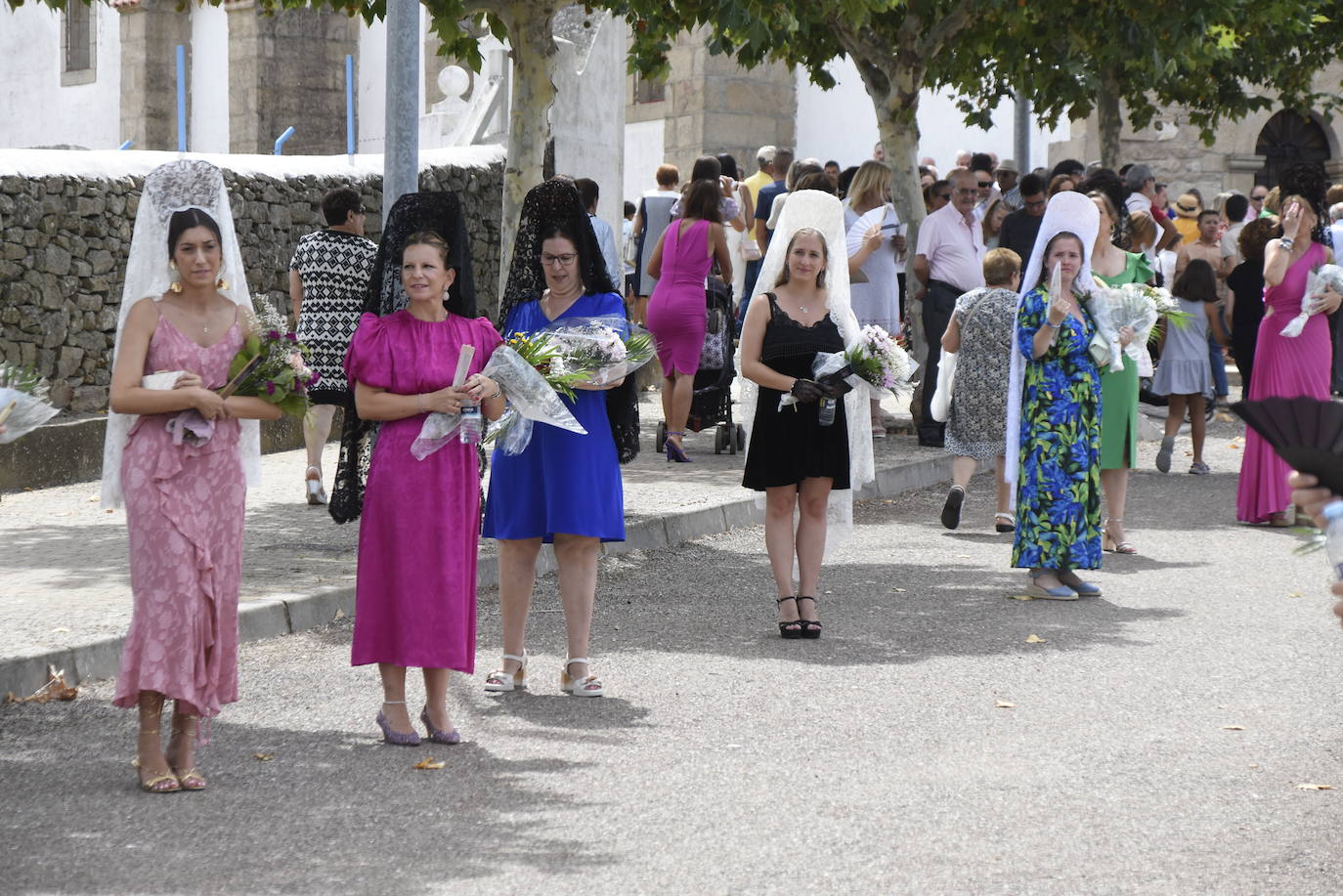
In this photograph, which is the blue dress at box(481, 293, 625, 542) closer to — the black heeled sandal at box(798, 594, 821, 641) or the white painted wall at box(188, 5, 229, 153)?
the black heeled sandal at box(798, 594, 821, 641)

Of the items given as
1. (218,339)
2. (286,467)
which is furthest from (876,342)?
(286,467)

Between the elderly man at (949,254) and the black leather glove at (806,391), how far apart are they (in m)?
6.57

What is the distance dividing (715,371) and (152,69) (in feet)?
64.8

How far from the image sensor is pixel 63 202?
13984 millimetres

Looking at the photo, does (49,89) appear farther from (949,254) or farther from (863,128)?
(949,254)

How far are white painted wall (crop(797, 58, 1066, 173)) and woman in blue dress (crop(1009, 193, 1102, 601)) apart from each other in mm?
17682

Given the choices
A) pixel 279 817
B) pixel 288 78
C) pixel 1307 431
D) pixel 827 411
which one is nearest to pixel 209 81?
pixel 288 78

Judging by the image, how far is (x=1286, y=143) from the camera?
29.3 meters

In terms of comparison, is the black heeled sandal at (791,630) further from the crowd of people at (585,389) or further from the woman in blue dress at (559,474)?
the woman in blue dress at (559,474)

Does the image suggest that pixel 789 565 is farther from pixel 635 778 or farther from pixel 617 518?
pixel 635 778

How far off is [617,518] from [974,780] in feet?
6.55

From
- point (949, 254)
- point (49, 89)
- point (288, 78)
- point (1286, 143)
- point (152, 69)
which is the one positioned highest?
point (152, 69)

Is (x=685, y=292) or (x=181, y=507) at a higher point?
(x=685, y=292)

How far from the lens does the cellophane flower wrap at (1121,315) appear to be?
9570 millimetres
